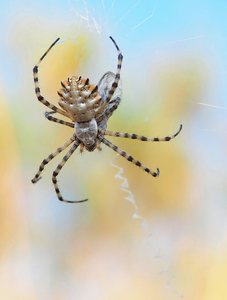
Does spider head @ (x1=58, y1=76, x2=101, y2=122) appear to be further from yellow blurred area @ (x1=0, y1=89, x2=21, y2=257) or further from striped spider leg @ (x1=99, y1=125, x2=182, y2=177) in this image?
yellow blurred area @ (x1=0, y1=89, x2=21, y2=257)

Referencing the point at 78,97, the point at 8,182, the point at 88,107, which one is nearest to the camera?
the point at 78,97

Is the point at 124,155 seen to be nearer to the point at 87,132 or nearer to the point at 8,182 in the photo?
the point at 87,132

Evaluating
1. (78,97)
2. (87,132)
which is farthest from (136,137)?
(78,97)

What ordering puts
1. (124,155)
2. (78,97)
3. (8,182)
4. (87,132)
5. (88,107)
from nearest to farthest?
(78,97), (88,107), (87,132), (124,155), (8,182)

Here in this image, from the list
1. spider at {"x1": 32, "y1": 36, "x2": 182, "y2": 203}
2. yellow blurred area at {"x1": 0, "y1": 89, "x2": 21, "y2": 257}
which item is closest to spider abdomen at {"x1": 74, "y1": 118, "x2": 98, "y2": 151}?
spider at {"x1": 32, "y1": 36, "x2": 182, "y2": 203}

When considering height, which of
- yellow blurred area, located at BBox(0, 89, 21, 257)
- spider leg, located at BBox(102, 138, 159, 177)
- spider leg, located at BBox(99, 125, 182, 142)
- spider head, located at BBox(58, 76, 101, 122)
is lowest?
yellow blurred area, located at BBox(0, 89, 21, 257)

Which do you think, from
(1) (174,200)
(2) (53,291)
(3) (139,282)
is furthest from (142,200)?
(2) (53,291)
